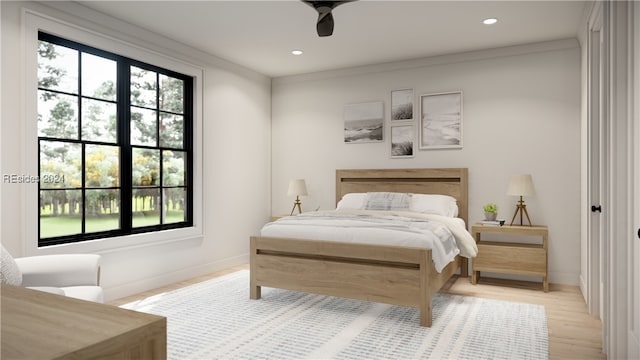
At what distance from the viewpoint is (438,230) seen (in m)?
3.59

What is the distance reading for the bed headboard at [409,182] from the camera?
4840 millimetres

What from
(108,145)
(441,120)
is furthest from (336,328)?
(441,120)

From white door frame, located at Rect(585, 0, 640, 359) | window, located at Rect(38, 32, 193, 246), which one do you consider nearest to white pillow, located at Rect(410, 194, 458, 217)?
white door frame, located at Rect(585, 0, 640, 359)

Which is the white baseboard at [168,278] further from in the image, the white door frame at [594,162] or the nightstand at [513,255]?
the white door frame at [594,162]

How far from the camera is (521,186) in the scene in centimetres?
433

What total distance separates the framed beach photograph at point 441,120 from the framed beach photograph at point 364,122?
1.79 ft

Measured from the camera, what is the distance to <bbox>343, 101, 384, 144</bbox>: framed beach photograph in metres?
5.40

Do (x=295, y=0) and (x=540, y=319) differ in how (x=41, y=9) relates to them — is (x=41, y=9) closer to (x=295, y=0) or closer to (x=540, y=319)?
(x=295, y=0)

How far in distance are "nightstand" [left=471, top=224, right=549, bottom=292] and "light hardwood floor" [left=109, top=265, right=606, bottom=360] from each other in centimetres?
17

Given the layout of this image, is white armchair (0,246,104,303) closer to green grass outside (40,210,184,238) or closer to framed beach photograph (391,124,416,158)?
green grass outside (40,210,184,238)

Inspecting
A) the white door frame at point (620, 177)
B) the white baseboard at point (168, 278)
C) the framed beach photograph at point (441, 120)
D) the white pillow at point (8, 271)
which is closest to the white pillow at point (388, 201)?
the framed beach photograph at point (441, 120)

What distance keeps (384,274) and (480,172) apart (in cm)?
221

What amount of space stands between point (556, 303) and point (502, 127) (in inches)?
76.7

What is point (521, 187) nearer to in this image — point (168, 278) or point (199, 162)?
point (199, 162)
